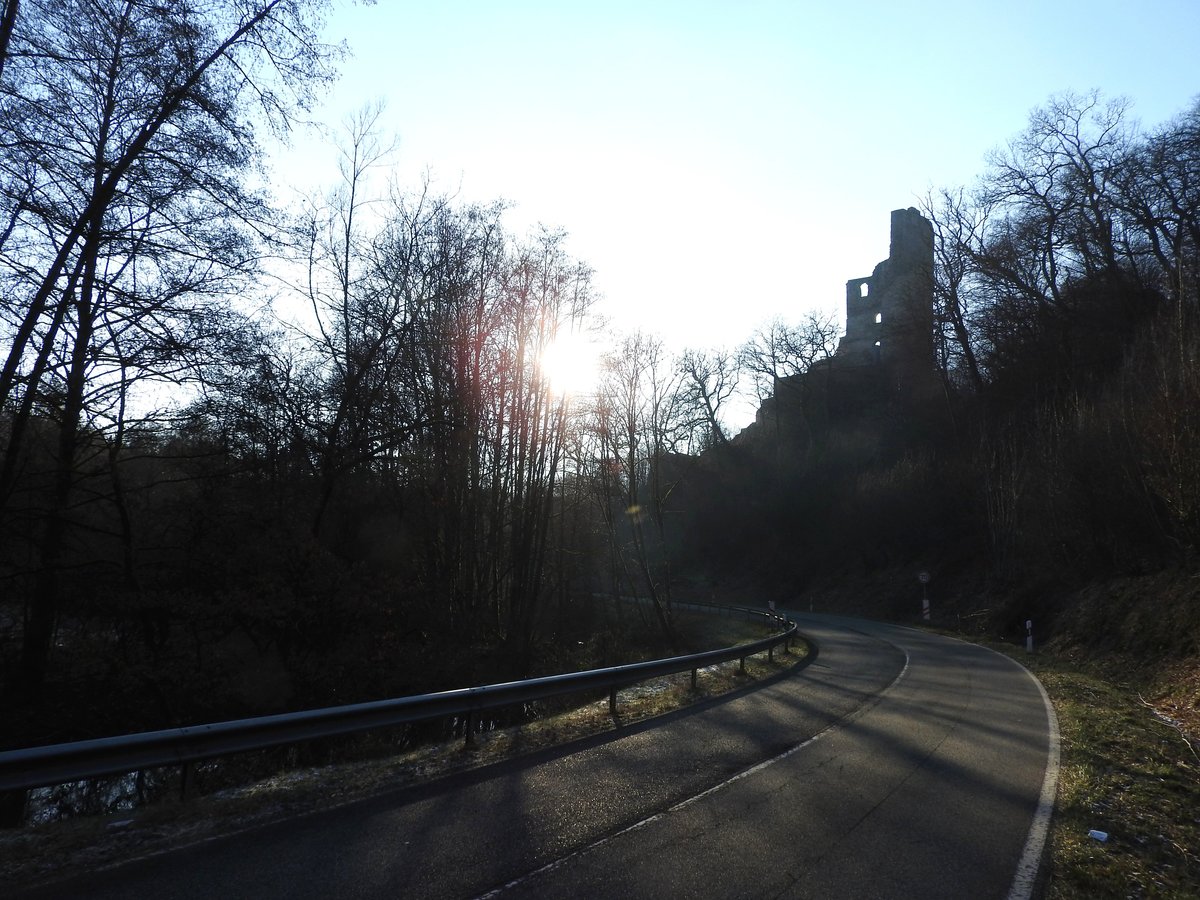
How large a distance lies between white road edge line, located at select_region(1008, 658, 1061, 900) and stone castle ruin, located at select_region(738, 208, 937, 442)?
41.8m

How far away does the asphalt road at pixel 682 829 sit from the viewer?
479 centimetres

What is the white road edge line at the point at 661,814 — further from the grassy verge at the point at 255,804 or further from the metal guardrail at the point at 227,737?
the metal guardrail at the point at 227,737

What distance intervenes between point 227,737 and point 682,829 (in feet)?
12.0

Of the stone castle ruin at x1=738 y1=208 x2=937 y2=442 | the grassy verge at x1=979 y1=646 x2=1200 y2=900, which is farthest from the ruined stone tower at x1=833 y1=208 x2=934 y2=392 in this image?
the grassy verge at x1=979 y1=646 x2=1200 y2=900

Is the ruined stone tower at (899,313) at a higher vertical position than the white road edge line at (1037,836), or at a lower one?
higher

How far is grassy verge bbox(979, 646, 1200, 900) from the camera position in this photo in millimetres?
5328

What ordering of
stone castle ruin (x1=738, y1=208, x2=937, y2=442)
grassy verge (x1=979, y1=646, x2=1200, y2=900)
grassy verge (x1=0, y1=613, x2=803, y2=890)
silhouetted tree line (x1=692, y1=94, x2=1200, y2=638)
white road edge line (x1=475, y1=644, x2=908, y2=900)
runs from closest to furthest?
white road edge line (x1=475, y1=644, x2=908, y2=900) < grassy verge (x1=0, y1=613, x2=803, y2=890) < grassy verge (x1=979, y1=646, x2=1200, y2=900) < silhouetted tree line (x1=692, y1=94, x2=1200, y2=638) < stone castle ruin (x1=738, y1=208, x2=937, y2=442)

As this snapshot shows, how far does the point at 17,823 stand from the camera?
25.6 feet

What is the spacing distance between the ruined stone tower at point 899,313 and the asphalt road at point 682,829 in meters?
42.1

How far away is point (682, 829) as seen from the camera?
5.84 metres

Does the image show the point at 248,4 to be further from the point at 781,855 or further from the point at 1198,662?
the point at 1198,662

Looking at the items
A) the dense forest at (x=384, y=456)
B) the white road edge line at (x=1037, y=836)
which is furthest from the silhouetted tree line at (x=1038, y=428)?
the white road edge line at (x=1037, y=836)

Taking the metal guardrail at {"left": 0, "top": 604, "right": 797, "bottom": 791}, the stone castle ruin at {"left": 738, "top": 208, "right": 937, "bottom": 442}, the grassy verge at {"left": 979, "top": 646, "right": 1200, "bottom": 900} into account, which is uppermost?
the stone castle ruin at {"left": 738, "top": 208, "right": 937, "bottom": 442}

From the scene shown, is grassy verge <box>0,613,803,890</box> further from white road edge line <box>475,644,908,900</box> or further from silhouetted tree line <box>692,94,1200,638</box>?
silhouetted tree line <box>692,94,1200,638</box>
